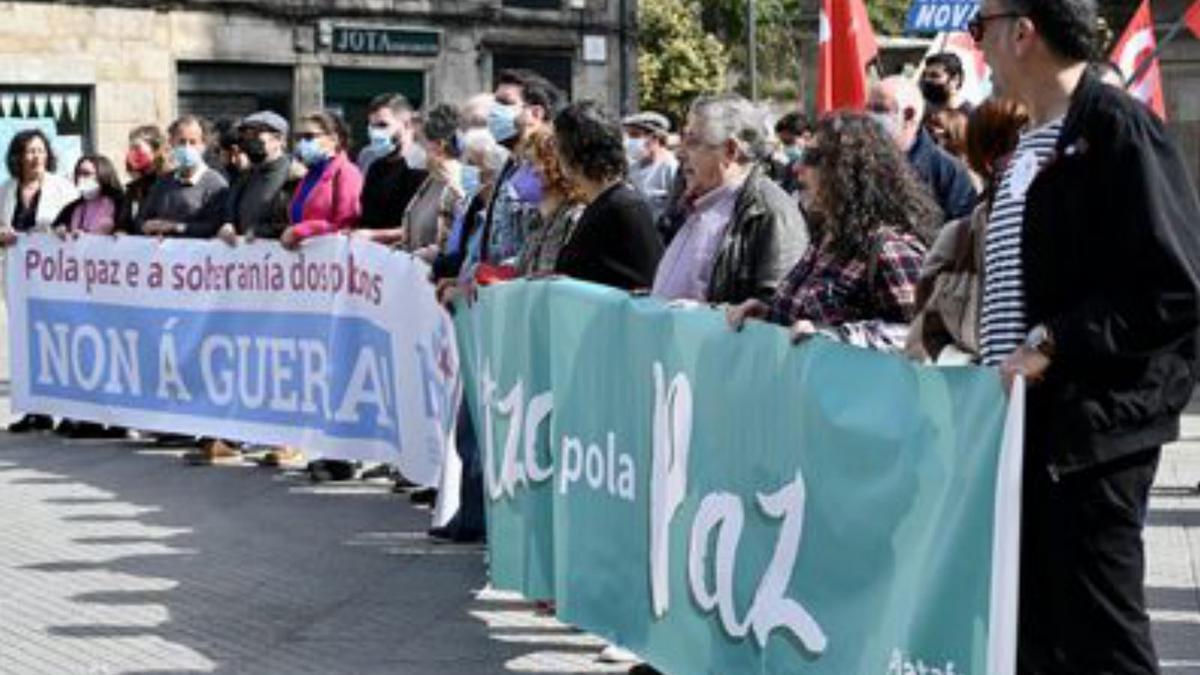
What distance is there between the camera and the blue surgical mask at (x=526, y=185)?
9.06m

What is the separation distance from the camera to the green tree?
4662 cm


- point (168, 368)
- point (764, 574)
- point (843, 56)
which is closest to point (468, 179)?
point (843, 56)

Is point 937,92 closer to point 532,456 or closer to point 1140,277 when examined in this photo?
point 532,456

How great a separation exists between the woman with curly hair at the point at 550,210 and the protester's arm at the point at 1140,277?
3553 millimetres

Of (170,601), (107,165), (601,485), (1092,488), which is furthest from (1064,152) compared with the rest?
(107,165)

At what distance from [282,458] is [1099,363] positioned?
825 centimetres

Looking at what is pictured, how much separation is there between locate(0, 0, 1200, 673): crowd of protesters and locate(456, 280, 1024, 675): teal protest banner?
13 cm

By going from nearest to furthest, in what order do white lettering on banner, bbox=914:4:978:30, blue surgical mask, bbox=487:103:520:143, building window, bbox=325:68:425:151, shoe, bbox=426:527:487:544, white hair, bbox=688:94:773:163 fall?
white hair, bbox=688:94:773:163, shoe, bbox=426:527:487:544, blue surgical mask, bbox=487:103:520:143, white lettering on banner, bbox=914:4:978:30, building window, bbox=325:68:425:151

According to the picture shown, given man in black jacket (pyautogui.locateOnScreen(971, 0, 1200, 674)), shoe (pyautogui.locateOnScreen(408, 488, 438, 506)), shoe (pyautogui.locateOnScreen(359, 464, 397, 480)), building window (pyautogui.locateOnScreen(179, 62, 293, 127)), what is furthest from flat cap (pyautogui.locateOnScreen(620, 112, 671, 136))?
building window (pyautogui.locateOnScreen(179, 62, 293, 127))

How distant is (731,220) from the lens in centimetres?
689

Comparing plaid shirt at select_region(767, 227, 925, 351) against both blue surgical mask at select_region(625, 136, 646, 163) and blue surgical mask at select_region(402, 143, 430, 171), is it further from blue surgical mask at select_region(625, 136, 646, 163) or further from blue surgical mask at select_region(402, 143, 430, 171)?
blue surgical mask at select_region(625, 136, 646, 163)

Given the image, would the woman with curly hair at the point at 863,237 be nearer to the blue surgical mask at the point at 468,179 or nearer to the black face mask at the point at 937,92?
the black face mask at the point at 937,92

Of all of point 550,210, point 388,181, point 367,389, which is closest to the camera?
point 550,210

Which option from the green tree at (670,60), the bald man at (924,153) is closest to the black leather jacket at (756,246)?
the bald man at (924,153)
